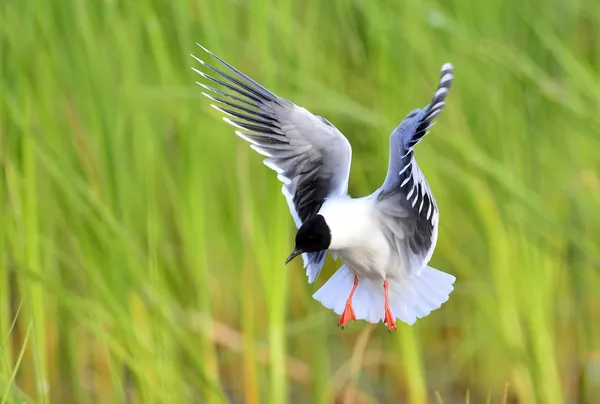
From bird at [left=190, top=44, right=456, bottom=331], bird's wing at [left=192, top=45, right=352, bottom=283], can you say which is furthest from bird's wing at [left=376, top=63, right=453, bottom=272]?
bird's wing at [left=192, top=45, right=352, bottom=283]

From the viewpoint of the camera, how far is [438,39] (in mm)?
2084

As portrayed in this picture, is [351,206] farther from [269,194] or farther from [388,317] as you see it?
[269,194]

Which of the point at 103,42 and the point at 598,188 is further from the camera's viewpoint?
the point at 598,188

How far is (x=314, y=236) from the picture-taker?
3.08 ft

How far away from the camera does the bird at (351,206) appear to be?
0.94 m

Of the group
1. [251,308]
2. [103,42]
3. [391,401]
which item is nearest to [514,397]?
[391,401]

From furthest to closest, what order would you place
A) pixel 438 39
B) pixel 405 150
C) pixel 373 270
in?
1. pixel 438 39
2. pixel 373 270
3. pixel 405 150

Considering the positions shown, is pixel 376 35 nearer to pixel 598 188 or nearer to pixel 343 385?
pixel 598 188

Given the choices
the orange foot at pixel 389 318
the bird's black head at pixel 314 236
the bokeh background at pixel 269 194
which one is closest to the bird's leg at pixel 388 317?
the orange foot at pixel 389 318

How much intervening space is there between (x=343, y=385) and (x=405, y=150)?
1500 mm

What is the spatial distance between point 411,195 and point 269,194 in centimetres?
77

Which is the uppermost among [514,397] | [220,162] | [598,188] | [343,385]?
Result: [598,188]

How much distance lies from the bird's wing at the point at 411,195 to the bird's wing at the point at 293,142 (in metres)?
0.10

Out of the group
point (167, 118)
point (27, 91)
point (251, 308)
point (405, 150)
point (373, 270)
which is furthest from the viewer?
point (167, 118)
